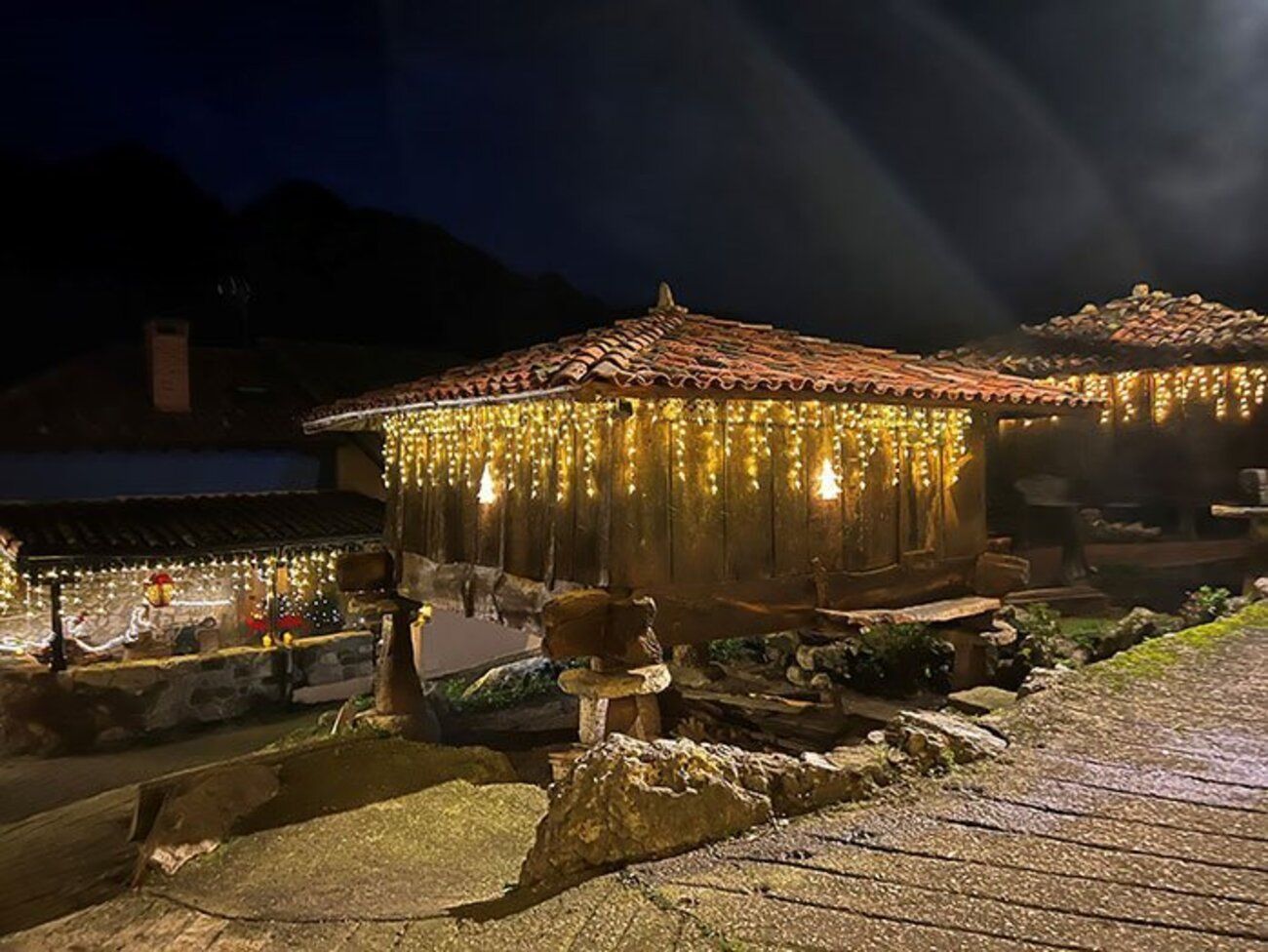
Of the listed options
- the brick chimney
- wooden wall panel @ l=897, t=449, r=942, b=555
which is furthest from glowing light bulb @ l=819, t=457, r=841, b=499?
the brick chimney

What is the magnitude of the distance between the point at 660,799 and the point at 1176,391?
532 inches

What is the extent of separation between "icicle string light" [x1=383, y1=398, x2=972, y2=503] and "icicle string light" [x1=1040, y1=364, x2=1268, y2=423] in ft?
14.7

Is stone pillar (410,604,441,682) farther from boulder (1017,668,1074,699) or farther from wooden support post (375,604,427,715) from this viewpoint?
boulder (1017,668,1074,699)

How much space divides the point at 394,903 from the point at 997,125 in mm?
23315

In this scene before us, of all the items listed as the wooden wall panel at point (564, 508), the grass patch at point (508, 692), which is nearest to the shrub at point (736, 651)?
the grass patch at point (508, 692)

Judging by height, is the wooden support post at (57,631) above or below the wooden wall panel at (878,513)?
below

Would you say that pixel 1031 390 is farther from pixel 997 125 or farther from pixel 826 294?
pixel 826 294

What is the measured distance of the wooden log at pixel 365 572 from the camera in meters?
11.3

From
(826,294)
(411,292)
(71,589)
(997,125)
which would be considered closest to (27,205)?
(411,292)

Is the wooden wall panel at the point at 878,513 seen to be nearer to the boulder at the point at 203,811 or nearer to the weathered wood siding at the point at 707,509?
the weathered wood siding at the point at 707,509

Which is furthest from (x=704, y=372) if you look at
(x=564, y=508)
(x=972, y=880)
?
(x=972, y=880)

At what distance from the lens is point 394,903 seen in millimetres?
4980

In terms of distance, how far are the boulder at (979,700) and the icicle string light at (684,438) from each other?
2559 mm

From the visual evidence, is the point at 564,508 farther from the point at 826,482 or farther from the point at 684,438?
the point at 826,482
